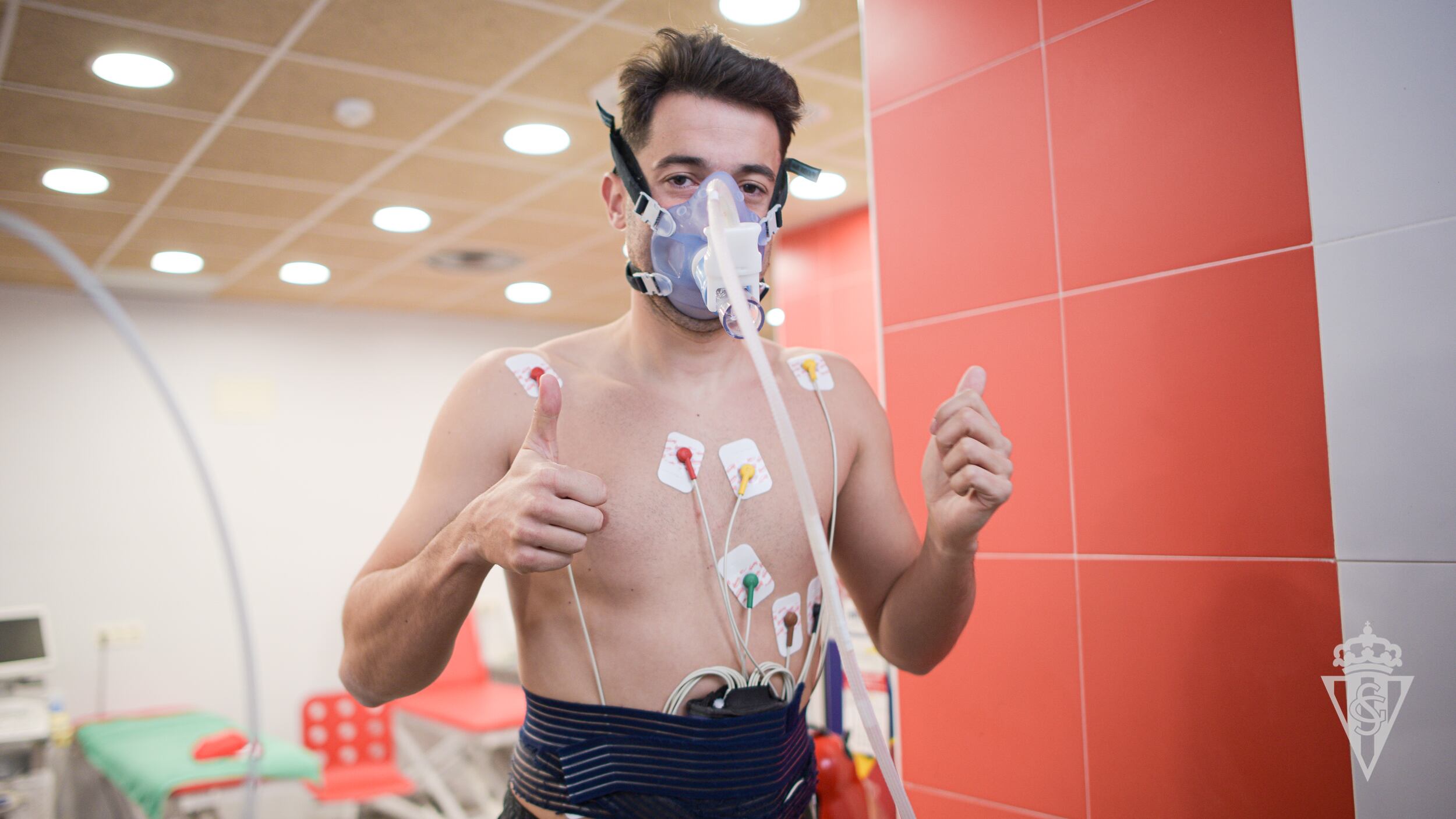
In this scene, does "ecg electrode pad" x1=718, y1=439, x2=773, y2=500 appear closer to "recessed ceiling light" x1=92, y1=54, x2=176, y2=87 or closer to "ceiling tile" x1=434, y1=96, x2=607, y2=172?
"ceiling tile" x1=434, y1=96, x2=607, y2=172

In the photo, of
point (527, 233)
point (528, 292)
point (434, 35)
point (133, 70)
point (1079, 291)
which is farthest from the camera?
point (528, 292)

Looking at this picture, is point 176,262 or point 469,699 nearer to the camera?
point 176,262

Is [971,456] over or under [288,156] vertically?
under

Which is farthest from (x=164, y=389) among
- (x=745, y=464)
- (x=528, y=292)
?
(x=528, y=292)

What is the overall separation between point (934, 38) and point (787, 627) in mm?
1046

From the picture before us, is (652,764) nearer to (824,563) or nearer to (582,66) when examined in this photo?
(824,563)

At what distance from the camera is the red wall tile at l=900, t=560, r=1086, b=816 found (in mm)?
1383

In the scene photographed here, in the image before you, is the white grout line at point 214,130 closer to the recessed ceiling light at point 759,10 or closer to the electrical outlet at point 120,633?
the recessed ceiling light at point 759,10

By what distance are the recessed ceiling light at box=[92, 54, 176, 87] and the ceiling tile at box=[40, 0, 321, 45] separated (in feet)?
0.82

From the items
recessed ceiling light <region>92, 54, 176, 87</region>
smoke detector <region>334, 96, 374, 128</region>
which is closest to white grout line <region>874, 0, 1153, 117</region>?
smoke detector <region>334, 96, 374, 128</region>

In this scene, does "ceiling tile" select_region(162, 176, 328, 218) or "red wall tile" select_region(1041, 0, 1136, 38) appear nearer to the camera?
"red wall tile" select_region(1041, 0, 1136, 38)

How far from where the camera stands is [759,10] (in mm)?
2295

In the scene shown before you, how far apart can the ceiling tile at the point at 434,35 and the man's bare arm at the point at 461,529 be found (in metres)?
1.38

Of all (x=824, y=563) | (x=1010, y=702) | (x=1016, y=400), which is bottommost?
(x=1010, y=702)
